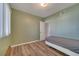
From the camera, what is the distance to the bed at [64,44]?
5.56 ft

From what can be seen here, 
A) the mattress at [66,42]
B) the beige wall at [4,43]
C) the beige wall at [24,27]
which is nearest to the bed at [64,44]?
the mattress at [66,42]

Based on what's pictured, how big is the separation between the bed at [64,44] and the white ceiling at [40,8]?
573 millimetres

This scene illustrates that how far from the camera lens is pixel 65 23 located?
6.27 ft

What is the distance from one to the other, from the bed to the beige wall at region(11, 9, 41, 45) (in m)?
0.32

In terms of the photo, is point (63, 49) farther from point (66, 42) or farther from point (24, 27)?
point (24, 27)

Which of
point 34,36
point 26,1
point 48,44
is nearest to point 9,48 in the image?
point 34,36

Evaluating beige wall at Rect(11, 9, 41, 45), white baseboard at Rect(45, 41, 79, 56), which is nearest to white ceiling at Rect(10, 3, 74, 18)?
beige wall at Rect(11, 9, 41, 45)

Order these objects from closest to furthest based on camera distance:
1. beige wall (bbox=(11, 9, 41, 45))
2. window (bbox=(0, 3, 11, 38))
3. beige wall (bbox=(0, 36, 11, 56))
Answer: window (bbox=(0, 3, 11, 38)), beige wall (bbox=(0, 36, 11, 56)), beige wall (bbox=(11, 9, 41, 45))

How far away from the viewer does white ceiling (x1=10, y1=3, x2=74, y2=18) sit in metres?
1.69

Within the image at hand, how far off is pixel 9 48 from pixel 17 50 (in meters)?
0.17

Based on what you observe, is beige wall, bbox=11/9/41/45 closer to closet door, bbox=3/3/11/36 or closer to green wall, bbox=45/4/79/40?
closet door, bbox=3/3/11/36

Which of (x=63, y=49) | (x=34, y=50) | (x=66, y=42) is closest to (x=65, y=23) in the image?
(x=66, y=42)

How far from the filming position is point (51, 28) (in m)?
1.95

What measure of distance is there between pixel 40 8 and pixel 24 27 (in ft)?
1.78
